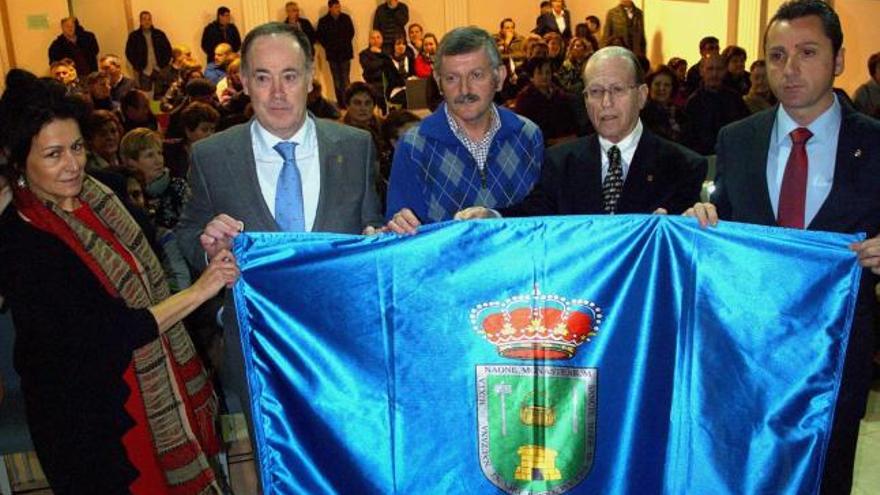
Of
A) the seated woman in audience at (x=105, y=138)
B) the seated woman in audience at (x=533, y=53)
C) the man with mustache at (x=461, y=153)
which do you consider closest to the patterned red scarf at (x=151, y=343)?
the man with mustache at (x=461, y=153)

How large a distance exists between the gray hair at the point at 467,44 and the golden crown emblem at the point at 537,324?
3.15 feet

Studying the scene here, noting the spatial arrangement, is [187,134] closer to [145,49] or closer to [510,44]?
[145,49]

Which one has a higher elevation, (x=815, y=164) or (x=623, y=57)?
(x=623, y=57)

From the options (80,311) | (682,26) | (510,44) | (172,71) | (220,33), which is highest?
(220,33)

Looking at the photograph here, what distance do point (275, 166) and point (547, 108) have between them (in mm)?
5269

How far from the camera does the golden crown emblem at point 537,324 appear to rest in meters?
2.20

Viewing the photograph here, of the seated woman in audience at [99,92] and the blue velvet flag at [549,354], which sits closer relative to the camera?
the blue velvet flag at [549,354]

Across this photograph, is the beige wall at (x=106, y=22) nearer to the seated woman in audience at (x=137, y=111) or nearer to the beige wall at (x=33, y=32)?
the beige wall at (x=33, y=32)

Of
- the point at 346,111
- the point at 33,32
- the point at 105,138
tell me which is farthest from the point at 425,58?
the point at 105,138

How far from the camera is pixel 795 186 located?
8.20 ft

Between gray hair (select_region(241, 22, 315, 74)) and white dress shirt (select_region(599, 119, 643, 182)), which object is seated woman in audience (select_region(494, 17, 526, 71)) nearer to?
white dress shirt (select_region(599, 119, 643, 182))

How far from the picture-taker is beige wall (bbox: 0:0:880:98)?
13102 mm

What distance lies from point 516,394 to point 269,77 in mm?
1124

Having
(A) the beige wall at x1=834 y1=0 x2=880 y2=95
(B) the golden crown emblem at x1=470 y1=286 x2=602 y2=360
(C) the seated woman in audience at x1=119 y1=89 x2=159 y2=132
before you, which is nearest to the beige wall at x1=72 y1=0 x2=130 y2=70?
(C) the seated woman in audience at x1=119 y1=89 x2=159 y2=132
